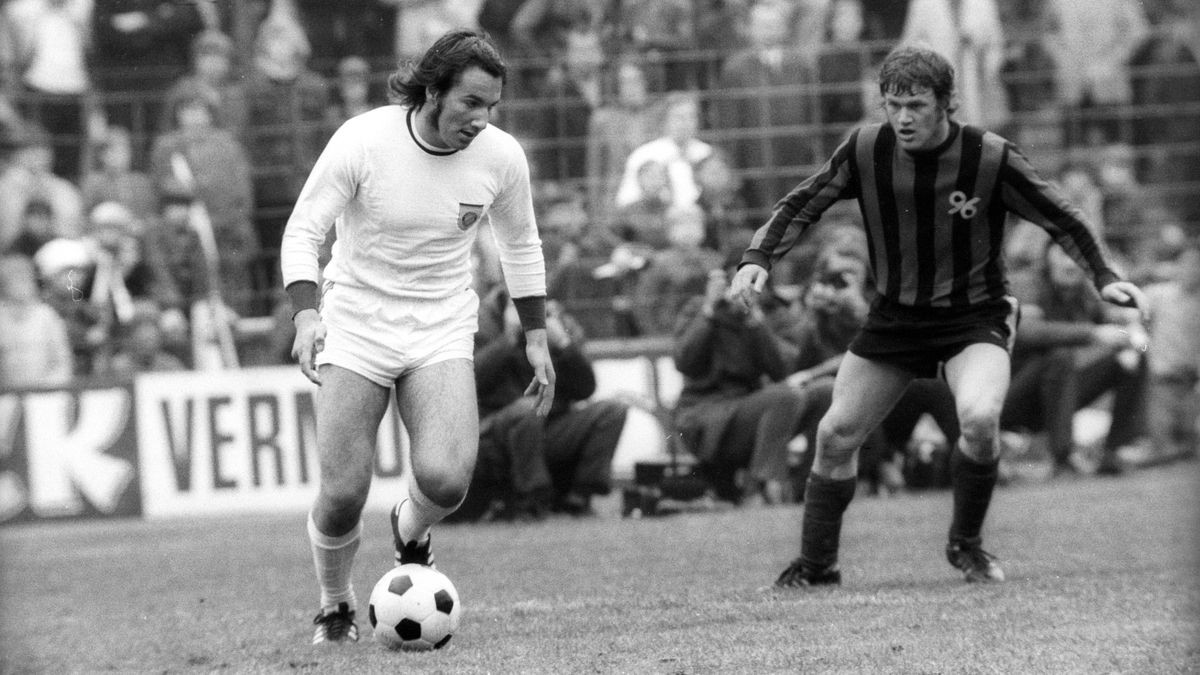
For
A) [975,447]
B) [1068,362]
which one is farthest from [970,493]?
[1068,362]

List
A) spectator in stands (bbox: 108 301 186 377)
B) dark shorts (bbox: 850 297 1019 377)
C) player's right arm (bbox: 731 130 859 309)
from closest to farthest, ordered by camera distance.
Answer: player's right arm (bbox: 731 130 859 309)
dark shorts (bbox: 850 297 1019 377)
spectator in stands (bbox: 108 301 186 377)

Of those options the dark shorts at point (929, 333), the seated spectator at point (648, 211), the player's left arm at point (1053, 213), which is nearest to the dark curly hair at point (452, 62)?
the dark shorts at point (929, 333)

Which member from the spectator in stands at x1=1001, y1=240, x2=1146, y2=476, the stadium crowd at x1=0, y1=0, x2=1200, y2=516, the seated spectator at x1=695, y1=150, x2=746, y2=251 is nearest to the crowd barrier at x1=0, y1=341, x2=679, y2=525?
the stadium crowd at x1=0, y1=0, x2=1200, y2=516

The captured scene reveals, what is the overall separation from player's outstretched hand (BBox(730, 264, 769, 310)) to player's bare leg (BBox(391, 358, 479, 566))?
1.16 meters

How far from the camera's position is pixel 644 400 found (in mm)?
14758

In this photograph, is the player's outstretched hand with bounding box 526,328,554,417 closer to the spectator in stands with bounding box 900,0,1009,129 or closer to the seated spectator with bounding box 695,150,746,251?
the seated spectator with bounding box 695,150,746,251

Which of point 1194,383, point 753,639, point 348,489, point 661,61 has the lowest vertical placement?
point 1194,383

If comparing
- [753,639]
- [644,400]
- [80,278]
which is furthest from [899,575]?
[80,278]

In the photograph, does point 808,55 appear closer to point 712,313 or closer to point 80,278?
point 712,313

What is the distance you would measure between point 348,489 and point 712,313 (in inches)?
258

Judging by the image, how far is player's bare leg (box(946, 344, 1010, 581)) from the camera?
26.2 feet

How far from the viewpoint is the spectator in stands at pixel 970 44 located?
54.9 feet

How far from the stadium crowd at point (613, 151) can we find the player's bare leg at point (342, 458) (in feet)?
23.8

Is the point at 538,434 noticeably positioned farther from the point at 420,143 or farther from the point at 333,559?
the point at 420,143
